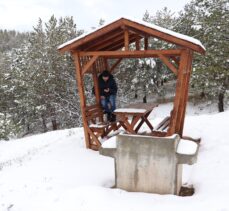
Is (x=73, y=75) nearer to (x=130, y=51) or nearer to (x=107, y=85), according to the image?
(x=107, y=85)

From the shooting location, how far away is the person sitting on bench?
9.79 meters

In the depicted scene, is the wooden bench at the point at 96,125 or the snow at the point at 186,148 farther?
the wooden bench at the point at 96,125

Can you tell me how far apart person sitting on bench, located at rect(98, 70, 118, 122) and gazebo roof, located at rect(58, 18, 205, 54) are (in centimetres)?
93

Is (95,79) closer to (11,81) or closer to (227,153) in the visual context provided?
(227,153)

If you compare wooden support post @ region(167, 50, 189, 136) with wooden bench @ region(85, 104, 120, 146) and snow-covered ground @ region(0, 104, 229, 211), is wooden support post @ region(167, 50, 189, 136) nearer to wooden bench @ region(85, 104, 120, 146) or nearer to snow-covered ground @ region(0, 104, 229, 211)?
snow-covered ground @ region(0, 104, 229, 211)

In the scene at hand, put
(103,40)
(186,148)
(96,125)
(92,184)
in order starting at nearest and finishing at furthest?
1. (186,148)
2. (92,184)
3. (103,40)
4. (96,125)

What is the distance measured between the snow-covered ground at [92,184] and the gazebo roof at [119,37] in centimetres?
292

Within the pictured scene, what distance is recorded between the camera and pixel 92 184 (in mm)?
6426

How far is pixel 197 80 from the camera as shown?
21375 mm

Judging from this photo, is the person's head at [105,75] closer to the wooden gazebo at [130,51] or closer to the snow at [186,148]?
the wooden gazebo at [130,51]

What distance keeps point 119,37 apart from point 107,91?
1.81 m

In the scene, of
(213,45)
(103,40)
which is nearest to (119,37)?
(103,40)

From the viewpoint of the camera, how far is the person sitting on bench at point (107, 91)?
9.79 meters

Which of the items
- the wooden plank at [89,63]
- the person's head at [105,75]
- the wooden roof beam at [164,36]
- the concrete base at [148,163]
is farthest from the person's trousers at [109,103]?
the concrete base at [148,163]
